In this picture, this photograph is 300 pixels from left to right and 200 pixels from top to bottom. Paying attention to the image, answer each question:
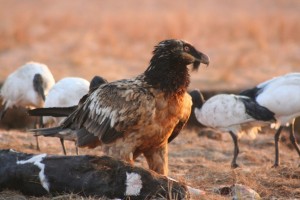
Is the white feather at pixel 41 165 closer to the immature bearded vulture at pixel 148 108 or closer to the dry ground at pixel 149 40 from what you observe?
the immature bearded vulture at pixel 148 108

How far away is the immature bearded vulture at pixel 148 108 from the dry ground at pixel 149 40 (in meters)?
3.77

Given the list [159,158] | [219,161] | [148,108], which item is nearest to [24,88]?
[219,161]

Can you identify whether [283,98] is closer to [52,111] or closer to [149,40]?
[52,111]

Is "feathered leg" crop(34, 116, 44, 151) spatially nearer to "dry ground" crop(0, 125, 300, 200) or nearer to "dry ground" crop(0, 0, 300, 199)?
"dry ground" crop(0, 125, 300, 200)

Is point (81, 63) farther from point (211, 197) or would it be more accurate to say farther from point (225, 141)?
point (211, 197)

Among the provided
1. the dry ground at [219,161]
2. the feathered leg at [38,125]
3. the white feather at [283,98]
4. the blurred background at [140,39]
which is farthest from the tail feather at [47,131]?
the blurred background at [140,39]

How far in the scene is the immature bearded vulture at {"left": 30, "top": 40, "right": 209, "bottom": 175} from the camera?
7.61 m

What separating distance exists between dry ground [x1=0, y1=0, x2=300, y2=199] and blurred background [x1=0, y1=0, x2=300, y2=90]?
1.0 inches

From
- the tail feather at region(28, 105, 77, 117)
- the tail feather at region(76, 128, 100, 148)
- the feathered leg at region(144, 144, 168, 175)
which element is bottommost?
the feathered leg at region(144, 144, 168, 175)

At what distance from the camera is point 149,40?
21938mm

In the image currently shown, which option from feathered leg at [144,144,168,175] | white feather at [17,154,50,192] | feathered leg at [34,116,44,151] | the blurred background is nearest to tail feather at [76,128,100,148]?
feathered leg at [144,144,168,175]

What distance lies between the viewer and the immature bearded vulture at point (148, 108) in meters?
7.61

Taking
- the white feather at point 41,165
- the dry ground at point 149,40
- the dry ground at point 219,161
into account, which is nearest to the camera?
the white feather at point 41,165

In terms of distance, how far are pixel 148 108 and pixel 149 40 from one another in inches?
570
